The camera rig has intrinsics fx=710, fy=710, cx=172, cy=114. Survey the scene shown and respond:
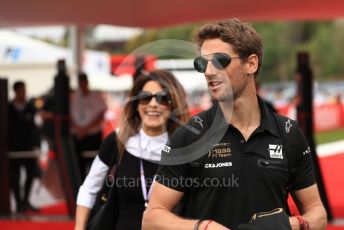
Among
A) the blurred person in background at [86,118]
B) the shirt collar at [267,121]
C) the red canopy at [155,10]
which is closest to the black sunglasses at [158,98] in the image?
the shirt collar at [267,121]

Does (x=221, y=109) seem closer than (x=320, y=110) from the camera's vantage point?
Yes

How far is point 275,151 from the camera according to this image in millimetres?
2355

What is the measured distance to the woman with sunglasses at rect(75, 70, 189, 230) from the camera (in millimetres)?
3320

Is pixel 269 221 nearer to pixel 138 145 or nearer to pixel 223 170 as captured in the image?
pixel 223 170

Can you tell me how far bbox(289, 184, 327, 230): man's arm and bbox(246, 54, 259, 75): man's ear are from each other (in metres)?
0.44

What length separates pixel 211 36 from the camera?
2373 millimetres

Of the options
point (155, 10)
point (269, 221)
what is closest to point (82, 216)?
point (269, 221)

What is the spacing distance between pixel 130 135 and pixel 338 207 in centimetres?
627

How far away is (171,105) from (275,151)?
1286 millimetres

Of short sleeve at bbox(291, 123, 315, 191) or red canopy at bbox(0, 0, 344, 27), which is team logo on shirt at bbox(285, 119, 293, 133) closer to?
short sleeve at bbox(291, 123, 315, 191)

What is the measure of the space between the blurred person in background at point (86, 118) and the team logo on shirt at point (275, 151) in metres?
7.13

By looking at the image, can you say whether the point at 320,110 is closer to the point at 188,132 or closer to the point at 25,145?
the point at 25,145

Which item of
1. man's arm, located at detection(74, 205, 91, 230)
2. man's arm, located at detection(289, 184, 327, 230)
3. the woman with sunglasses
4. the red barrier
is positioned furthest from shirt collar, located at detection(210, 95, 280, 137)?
the red barrier

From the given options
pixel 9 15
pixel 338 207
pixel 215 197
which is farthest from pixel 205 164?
pixel 338 207
